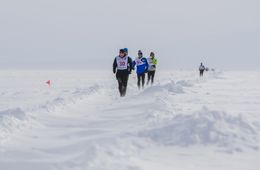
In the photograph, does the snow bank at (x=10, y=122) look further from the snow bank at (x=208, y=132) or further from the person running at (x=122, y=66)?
the person running at (x=122, y=66)

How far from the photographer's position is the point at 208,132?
6836 mm

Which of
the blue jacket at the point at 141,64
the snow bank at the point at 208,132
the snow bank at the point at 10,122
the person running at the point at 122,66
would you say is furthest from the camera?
the blue jacket at the point at 141,64

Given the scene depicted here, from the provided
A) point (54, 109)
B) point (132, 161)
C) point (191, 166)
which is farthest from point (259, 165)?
point (54, 109)

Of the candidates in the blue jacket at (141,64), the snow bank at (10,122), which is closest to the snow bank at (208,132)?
the snow bank at (10,122)

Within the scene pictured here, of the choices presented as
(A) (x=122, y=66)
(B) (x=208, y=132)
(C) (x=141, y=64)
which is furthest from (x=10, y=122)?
(C) (x=141, y=64)

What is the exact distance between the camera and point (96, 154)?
5668 mm

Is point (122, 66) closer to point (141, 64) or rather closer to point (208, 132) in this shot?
point (141, 64)

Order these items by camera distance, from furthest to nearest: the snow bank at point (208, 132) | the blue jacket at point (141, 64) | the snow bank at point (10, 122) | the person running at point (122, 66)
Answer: the blue jacket at point (141, 64) → the person running at point (122, 66) → the snow bank at point (10, 122) → the snow bank at point (208, 132)

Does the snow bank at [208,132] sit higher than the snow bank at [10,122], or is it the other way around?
the snow bank at [208,132]

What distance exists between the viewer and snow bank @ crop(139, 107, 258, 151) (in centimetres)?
666

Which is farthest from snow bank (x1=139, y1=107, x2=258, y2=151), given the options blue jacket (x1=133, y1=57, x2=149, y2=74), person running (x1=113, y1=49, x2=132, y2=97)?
blue jacket (x1=133, y1=57, x2=149, y2=74)

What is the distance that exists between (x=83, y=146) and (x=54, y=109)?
5.58m

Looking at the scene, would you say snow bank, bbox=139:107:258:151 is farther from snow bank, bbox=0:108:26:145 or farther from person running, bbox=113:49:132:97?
person running, bbox=113:49:132:97

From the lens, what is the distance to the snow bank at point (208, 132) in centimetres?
666
